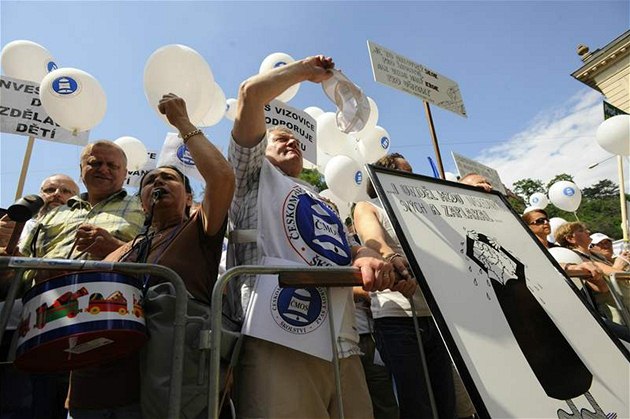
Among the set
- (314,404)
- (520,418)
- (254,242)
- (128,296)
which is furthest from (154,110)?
(520,418)

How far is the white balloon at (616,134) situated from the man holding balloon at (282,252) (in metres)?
5.71

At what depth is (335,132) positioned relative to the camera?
5465mm

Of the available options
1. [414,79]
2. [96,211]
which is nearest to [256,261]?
[96,211]

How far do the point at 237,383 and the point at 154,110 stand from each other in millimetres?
2673

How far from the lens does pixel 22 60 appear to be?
443cm

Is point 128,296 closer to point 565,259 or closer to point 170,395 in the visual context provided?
point 170,395

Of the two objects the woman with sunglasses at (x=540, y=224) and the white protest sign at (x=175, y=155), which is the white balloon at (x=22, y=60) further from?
the woman with sunglasses at (x=540, y=224)

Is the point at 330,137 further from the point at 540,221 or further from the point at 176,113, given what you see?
the point at 176,113

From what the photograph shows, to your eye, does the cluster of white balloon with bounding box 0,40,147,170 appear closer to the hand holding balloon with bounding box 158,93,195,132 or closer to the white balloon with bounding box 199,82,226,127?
the white balloon with bounding box 199,82,226,127

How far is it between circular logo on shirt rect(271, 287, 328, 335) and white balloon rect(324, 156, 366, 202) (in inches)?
138

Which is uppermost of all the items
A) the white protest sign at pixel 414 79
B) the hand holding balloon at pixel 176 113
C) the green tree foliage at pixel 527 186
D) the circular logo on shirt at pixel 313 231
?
the green tree foliage at pixel 527 186

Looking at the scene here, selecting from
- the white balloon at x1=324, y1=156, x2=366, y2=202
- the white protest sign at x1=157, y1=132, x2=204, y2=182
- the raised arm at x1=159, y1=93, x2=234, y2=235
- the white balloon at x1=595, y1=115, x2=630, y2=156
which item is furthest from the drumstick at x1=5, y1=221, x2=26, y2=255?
the white balloon at x1=595, y1=115, x2=630, y2=156

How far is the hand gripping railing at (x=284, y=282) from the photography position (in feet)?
3.61

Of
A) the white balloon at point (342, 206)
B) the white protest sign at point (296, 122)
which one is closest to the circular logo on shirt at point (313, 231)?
the white protest sign at point (296, 122)
